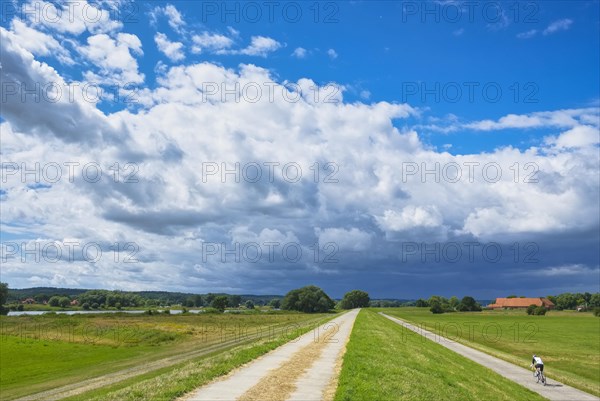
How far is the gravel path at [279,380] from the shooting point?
17000 millimetres

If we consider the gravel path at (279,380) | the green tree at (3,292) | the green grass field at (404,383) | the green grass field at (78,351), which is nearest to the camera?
the gravel path at (279,380)

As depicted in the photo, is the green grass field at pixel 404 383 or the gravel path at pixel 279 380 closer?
the gravel path at pixel 279 380

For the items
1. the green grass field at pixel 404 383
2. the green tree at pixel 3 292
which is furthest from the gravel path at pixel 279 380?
the green tree at pixel 3 292

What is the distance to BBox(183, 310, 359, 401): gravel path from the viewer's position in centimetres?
1700

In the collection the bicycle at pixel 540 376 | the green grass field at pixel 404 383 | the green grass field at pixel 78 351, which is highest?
the green grass field at pixel 404 383

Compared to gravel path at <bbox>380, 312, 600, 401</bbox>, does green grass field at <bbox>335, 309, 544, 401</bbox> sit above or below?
above

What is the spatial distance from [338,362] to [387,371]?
3.68m

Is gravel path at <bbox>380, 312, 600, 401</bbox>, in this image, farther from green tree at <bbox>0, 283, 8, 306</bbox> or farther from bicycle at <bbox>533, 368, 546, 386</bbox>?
green tree at <bbox>0, 283, 8, 306</bbox>

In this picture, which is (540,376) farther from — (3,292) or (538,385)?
(3,292)

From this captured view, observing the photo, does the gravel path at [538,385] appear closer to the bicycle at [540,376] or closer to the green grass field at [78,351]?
the bicycle at [540,376]

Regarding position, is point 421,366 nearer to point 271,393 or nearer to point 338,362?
point 338,362

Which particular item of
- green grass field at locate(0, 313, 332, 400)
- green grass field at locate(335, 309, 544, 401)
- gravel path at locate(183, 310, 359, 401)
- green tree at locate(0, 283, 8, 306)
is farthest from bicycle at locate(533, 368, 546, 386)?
green tree at locate(0, 283, 8, 306)

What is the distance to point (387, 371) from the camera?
77.5 feet

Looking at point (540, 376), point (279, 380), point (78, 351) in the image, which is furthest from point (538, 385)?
point (78, 351)
